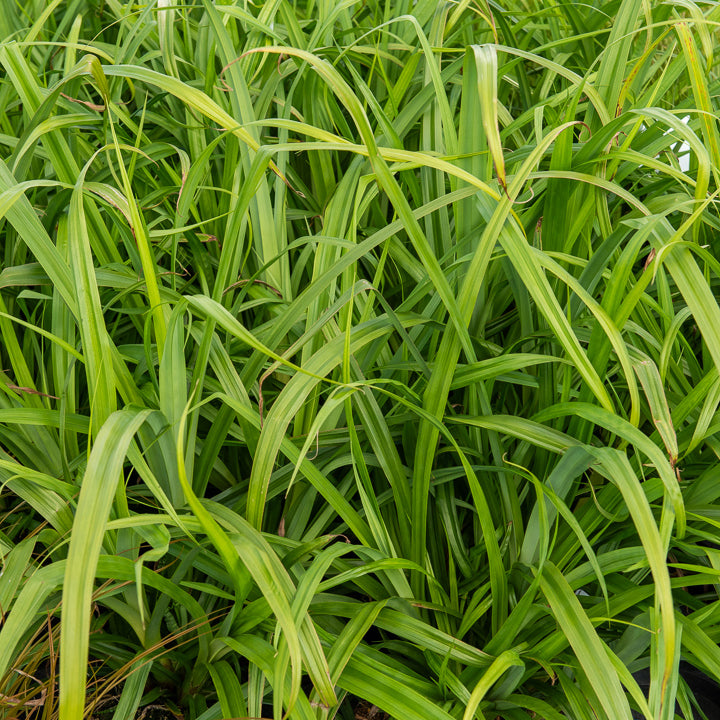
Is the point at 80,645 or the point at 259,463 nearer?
the point at 80,645

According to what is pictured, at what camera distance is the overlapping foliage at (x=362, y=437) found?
1.78 feet

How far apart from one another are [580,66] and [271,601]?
103cm

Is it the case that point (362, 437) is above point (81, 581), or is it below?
below

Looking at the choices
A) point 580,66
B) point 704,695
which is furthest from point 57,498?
point 580,66

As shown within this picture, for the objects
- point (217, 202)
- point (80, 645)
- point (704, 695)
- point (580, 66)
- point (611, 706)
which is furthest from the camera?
point (580, 66)

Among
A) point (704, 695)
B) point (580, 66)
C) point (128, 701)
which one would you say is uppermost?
point (580, 66)

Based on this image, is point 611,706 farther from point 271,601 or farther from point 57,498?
point 57,498

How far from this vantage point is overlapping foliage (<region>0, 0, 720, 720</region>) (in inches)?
21.4

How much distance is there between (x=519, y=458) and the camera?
0.72 metres

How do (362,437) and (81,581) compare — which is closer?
(81,581)

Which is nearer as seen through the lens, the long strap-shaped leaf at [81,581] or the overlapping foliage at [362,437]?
the long strap-shaped leaf at [81,581]

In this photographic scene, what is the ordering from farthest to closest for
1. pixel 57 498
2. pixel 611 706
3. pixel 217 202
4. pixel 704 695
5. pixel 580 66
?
pixel 580 66 → pixel 217 202 → pixel 704 695 → pixel 57 498 → pixel 611 706

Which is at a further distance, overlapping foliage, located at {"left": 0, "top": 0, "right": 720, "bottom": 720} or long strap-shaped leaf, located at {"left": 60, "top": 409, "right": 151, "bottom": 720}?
overlapping foliage, located at {"left": 0, "top": 0, "right": 720, "bottom": 720}

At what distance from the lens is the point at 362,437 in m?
0.73
